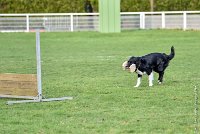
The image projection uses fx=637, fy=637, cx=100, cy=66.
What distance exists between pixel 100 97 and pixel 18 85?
1506mm

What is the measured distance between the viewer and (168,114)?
31.0ft

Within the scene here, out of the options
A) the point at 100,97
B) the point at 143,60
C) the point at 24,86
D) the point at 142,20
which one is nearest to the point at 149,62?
the point at 143,60

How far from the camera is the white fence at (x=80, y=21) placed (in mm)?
40094

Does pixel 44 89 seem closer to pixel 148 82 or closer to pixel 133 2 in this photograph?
pixel 148 82

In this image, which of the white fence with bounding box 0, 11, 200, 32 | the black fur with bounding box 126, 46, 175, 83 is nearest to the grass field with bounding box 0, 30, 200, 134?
the black fur with bounding box 126, 46, 175, 83

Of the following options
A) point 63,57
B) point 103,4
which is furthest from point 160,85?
point 103,4

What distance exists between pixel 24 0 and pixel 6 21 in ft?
18.9

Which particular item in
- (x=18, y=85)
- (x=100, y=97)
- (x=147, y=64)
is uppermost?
(x=147, y=64)

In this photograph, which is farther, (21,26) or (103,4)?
(21,26)

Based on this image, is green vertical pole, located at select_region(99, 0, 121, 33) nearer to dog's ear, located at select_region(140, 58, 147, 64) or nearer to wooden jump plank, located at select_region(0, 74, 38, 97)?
dog's ear, located at select_region(140, 58, 147, 64)

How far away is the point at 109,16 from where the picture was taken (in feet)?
123

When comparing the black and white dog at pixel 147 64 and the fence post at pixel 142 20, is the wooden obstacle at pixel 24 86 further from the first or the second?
the fence post at pixel 142 20

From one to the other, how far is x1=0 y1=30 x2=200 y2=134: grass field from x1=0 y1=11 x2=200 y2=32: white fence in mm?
15406

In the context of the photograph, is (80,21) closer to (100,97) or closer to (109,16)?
(109,16)
